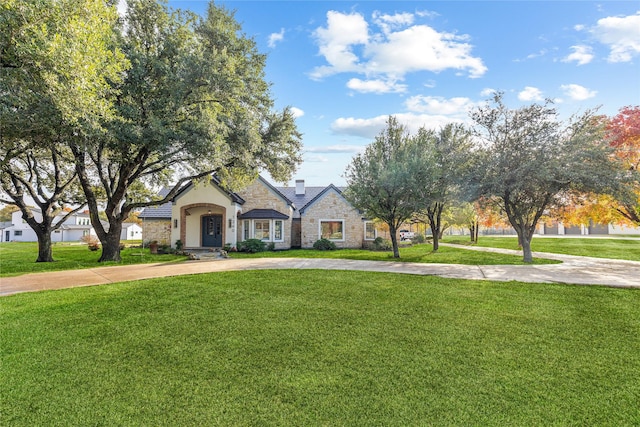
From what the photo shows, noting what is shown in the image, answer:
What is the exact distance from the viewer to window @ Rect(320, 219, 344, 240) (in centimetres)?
2456

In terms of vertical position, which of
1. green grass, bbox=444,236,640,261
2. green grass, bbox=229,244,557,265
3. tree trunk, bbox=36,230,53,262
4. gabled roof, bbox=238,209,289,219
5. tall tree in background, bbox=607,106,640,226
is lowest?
green grass, bbox=444,236,640,261

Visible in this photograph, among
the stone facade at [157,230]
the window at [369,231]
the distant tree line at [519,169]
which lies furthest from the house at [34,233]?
the distant tree line at [519,169]

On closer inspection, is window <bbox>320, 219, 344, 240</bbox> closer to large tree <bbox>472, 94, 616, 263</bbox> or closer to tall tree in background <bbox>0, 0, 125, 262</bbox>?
large tree <bbox>472, 94, 616, 263</bbox>

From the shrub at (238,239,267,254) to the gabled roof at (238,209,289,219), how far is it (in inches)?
84.7

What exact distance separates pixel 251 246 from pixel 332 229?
269 inches

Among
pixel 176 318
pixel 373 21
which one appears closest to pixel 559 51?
pixel 373 21

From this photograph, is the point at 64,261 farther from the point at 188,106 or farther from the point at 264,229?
the point at 264,229

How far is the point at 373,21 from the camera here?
1251 centimetres

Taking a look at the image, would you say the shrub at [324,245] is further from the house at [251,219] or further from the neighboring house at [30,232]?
the neighboring house at [30,232]

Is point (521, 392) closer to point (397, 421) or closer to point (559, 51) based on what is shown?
point (397, 421)

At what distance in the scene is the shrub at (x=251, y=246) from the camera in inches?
832

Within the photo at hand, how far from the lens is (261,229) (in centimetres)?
2366

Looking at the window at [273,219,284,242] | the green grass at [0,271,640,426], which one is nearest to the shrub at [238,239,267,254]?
the window at [273,219,284,242]

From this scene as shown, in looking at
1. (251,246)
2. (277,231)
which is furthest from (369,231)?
(251,246)
